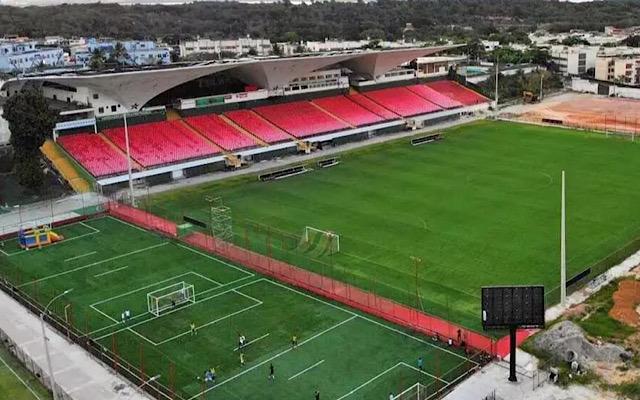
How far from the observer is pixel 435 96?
99.9 meters

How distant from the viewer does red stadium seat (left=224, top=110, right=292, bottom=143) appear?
251 feet

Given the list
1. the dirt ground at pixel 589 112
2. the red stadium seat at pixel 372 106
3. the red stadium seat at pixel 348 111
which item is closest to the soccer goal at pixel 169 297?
the red stadium seat at pixel 348 111

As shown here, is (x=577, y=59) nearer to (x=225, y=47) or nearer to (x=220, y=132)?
(x=220, y=132)

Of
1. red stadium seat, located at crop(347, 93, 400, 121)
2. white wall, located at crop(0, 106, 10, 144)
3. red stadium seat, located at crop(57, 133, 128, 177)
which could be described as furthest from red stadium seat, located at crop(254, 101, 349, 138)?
white wall, located at crop(0, 106, 10, 144)

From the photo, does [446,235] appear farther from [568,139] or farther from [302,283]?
[568,139]

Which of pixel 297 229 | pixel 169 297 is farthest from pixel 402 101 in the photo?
pixel 169 297

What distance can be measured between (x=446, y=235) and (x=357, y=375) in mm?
19641

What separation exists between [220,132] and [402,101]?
3015 cm

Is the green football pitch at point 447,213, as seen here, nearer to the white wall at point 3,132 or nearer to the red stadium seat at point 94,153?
the red stadium seat at point 94,153

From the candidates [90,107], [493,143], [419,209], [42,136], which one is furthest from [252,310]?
[493,143]

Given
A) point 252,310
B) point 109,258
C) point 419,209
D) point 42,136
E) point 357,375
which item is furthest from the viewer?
point 42,136

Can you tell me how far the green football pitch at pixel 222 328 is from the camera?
29938 mm

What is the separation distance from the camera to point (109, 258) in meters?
45.9

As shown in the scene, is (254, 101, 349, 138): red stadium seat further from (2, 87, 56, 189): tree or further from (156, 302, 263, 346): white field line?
(156, 302, 263, 346): white field line
